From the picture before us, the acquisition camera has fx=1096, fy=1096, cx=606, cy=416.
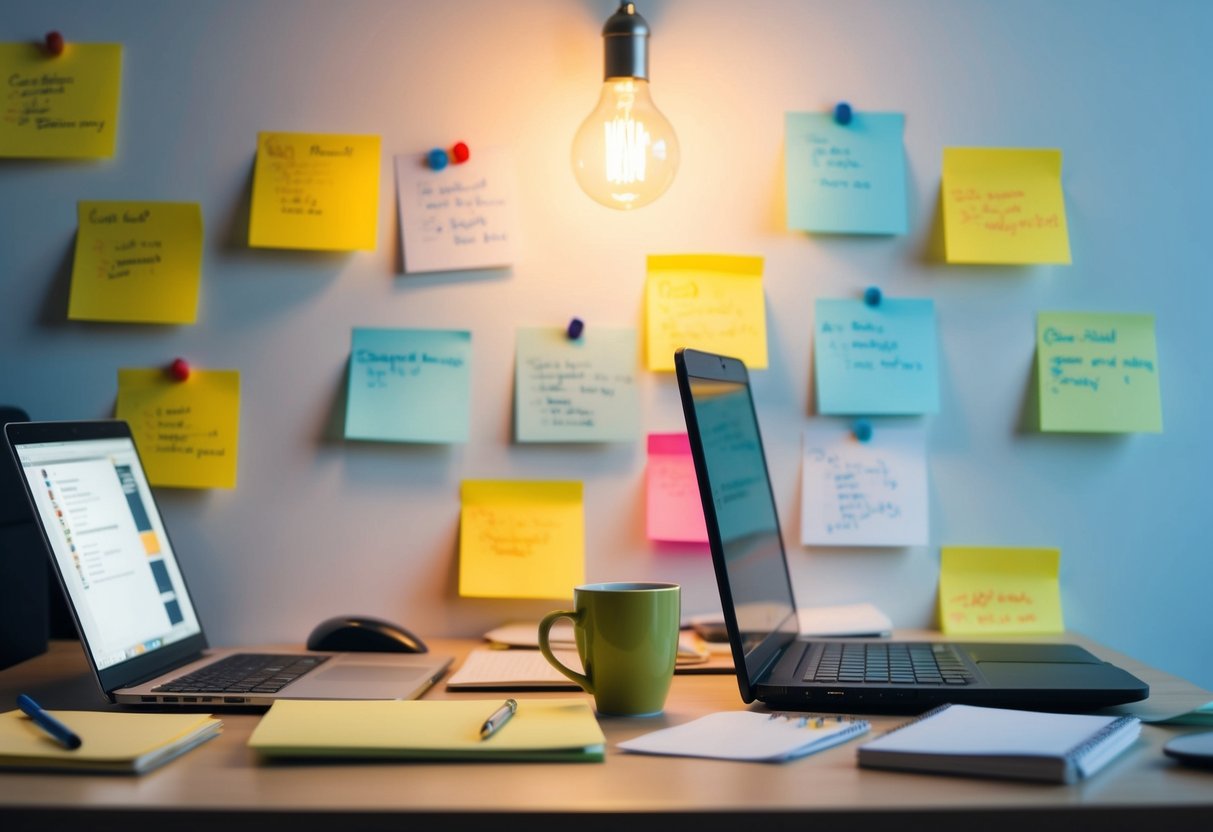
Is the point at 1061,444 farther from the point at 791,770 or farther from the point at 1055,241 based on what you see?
the point at 791,770

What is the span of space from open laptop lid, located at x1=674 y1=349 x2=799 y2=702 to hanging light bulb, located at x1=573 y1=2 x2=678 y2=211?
228mm

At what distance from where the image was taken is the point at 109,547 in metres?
1.02

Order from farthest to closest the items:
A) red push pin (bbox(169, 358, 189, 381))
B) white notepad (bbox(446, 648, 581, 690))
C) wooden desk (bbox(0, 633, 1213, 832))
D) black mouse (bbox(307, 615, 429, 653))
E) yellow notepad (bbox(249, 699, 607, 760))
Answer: red push pin (bbox(169, 358, 189, 381)) → black mouse (bbox(307, 615, 429, 653)) → white notepad (bbox(446, 648, 581, 690)) → yellow notepad (bbox(249, 699, 607, 760)) → wooden desk (bbox(0, 633, 1213, 832))

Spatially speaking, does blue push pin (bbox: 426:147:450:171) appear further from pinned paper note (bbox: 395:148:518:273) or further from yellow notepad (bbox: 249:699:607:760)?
yellow notepad (bbox: 249:699:607:760)

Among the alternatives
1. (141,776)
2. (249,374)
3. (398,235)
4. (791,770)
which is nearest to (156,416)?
(249,374)

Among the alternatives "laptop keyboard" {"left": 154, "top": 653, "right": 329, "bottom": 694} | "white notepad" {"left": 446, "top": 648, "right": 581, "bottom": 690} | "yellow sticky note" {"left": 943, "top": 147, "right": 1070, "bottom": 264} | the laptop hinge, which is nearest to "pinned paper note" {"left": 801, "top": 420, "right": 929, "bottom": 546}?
"yellow sticky note" {"left": 943, "top": 147, "right": 1070, "bottom": 264}

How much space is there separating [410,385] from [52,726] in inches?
23.3

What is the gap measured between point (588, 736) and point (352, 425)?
61cm

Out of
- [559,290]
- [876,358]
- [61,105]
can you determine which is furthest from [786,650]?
[61,105]

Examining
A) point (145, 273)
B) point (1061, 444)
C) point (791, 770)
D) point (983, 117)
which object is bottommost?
point (791, 770)

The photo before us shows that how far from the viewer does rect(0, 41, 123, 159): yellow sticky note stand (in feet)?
4.17

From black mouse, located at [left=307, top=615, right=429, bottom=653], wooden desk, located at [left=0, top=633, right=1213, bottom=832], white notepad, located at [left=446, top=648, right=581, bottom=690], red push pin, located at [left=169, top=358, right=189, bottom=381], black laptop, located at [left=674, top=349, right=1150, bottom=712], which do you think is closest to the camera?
wooden desk, located at [left=0, top=633, right=1213, bottom=832]

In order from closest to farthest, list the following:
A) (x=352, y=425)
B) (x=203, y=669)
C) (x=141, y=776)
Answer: (x=141, y=776) < (x=203, y=669) < (x=352, y=425)

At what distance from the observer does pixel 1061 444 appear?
1289mm
